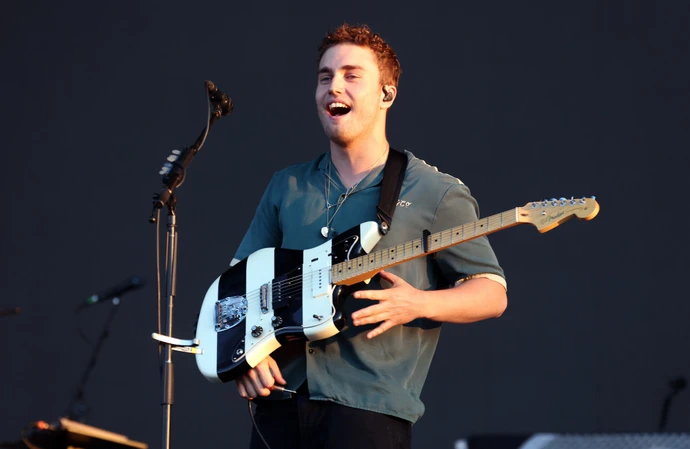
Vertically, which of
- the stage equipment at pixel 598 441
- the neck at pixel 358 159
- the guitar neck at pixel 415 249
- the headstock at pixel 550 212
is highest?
the neck at pixel 358 159

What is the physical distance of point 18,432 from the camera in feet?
16.3

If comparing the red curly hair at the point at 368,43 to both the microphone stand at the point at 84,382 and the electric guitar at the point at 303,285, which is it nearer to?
the electric guitar at the point at 303,285

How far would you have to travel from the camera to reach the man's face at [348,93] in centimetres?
287

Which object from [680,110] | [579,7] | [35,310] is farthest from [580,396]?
[35,310]

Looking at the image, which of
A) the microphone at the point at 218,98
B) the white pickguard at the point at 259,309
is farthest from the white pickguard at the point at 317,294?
the microphone at the point at 218,98

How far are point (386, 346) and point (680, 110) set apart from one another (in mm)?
2748

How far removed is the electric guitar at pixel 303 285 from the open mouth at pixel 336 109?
1.46 feet

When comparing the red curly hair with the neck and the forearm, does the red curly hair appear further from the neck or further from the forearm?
the forearm

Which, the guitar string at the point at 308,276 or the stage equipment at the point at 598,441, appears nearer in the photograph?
the stage equipment at the point at 598,441

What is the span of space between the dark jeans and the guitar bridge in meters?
0.25

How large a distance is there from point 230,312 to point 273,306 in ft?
0.55

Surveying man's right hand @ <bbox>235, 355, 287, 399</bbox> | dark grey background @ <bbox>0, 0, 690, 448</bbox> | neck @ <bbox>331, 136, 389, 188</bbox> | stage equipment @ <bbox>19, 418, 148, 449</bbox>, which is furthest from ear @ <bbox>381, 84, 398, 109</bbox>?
stage equipment @ <bbox>19, 418, 148, 449</bbox>

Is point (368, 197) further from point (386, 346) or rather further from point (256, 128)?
point (256, 128)

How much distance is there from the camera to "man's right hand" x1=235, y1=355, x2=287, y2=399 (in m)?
2.58
